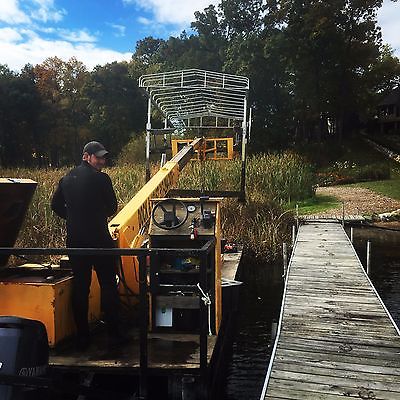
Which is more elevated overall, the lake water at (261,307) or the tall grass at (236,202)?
the tall grass at (236,202)

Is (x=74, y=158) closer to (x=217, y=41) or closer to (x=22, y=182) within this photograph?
(x=217, y=41)

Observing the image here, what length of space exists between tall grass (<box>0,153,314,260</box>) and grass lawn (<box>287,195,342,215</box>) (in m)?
0.51

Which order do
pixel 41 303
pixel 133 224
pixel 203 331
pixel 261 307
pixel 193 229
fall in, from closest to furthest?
1. pixel 203 331
2. pixel 41 303
3. pixel 193 229
4. pixel 133 224
5. pixel 261 307

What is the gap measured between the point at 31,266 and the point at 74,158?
40.3 metres

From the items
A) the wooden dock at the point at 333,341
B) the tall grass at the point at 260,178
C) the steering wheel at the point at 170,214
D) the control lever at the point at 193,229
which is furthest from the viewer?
the tall grass at the point at 260,178

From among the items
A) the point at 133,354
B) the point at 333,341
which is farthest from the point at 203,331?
the point at 333,341

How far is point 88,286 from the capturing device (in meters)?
4.36

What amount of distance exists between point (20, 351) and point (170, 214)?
6.85 feet

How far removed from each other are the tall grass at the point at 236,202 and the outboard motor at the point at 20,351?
7378mm

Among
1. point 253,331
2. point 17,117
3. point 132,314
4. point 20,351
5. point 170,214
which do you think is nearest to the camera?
point 20,351

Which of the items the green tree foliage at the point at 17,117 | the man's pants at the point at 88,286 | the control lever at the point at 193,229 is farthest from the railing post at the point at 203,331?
the green tree foliage at the point at 17,117

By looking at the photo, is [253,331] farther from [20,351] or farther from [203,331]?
[20,351]

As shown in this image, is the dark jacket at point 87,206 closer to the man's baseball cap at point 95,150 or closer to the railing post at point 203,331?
the man's baseball cap at point 95,150

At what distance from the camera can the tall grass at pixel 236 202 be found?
11.2 metres
